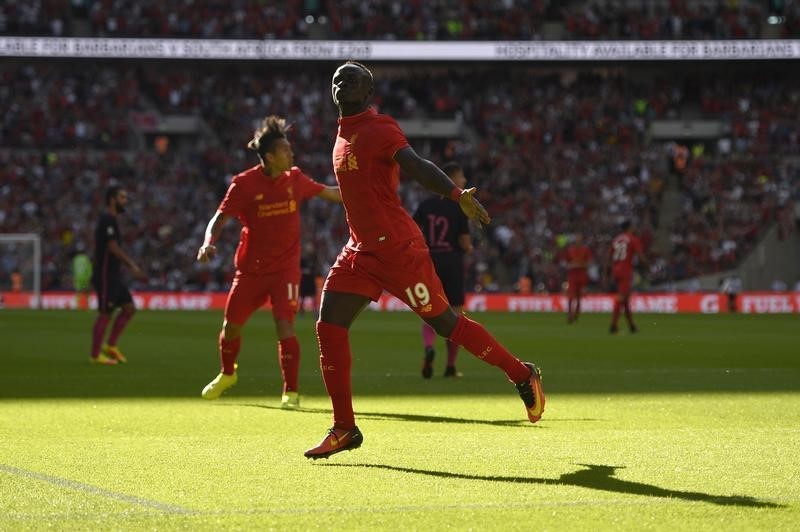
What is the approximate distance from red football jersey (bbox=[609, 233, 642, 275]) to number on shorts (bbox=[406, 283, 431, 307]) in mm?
18888

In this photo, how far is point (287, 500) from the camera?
657 cm

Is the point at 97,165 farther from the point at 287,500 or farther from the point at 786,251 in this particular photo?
the point at 287,500

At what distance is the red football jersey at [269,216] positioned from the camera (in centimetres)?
1202

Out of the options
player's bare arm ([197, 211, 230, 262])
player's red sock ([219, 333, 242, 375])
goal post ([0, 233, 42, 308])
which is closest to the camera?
player's bare arm ([197, 211, 230, 262])

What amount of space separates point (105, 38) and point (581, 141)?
18.7m

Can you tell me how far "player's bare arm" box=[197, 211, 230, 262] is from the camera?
10.5 meters

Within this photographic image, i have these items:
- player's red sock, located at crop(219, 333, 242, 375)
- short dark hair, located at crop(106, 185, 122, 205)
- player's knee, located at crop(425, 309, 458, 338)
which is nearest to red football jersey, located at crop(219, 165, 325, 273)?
player's red sock, located at crop(219, 333, 242, 375)

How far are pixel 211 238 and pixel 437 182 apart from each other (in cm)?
385

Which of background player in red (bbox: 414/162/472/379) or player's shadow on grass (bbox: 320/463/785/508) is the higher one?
background player in red (bbox: 414/162/472/379)

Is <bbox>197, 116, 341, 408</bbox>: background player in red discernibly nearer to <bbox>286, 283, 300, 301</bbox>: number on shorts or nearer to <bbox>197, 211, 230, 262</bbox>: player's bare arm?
<bbox>286, 283, 300, 301</bbox>: number on shorts

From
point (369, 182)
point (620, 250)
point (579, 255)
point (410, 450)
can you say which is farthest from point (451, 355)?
point (579, 255)

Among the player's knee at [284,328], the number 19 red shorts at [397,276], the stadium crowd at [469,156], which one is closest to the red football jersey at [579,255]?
the stadium crowd at [469,156]

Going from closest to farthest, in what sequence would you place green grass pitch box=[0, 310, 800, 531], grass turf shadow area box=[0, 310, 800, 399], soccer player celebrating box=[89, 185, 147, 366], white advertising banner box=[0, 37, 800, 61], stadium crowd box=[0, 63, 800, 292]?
green grass pitch box=[0, 310, 800, 531] < grass turf shadow area box=[0, 310, 800, 399] < soccer player celebrating box=[89, 185, 147, 366] < stadium crowd box=[0, 63, 800, 292] < white advertising banner box=[0, 37, 800, 61]

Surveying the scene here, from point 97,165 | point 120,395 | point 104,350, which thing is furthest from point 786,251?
point 120,395
